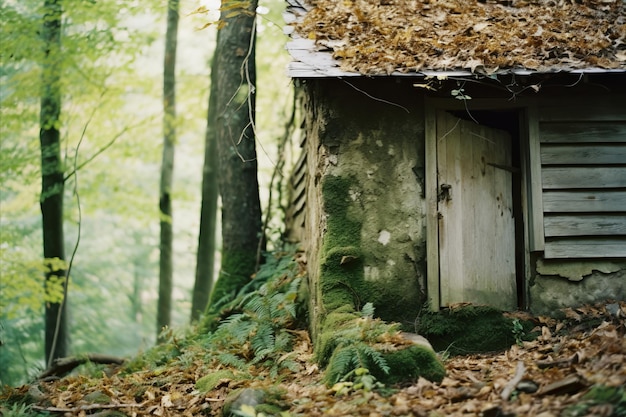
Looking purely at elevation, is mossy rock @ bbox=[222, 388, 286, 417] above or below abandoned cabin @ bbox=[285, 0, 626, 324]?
below

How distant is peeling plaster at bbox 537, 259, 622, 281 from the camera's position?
6938 millimetres

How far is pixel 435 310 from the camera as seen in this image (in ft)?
22.3

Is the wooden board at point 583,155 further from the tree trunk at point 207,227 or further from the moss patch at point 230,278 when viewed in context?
the tree trunk at point 207,227

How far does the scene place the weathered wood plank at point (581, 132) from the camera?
7066mm

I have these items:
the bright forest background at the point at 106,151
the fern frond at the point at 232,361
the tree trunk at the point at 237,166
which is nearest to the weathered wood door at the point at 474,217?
the bright forest background at the point at 106,151

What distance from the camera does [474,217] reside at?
7.10 m

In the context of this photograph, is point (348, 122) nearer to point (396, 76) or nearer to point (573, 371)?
point (396, 76)

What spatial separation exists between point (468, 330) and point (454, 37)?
129 inches

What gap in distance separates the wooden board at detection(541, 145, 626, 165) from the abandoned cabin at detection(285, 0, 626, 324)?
16 millimetres

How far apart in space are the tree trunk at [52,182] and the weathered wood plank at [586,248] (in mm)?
8327

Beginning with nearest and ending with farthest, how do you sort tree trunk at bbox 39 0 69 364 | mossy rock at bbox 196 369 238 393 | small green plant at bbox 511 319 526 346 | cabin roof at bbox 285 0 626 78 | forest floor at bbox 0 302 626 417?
forest floor at bbox 0 302 626 417 → mossy rock at bbox 196 369 238 393 → cabin roof at bbox 285 0 626 78 → small green plant at bbox 511 319 526 346 → tree trunk at bbox 39 0 69 364

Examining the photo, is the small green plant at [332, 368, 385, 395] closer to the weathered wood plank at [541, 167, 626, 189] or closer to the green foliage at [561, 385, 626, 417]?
the green foliage at [561, 385, 626, 417]

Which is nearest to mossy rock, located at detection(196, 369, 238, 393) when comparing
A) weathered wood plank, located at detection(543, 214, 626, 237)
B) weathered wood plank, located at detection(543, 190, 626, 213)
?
weathered wood plank, located at detection(543, 214, 626, 237)

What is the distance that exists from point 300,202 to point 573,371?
5867 mm
